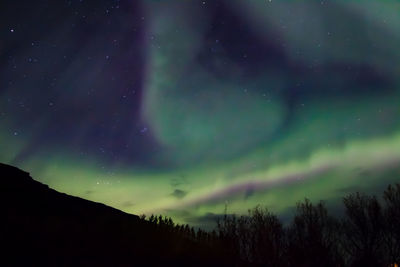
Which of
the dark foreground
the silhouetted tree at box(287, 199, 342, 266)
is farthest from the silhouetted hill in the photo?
the silhouetted tree at box(287, 199, 342, 266)

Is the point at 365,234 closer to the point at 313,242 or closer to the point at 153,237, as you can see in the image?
the point at 313,242

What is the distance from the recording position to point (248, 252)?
33000 millimetres

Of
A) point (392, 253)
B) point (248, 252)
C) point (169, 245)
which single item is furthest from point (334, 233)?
point (169, 245)

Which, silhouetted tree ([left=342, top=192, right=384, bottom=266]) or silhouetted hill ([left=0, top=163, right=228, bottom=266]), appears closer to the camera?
silhouetted hill ([left=0, top=163, right=228, bottom=266])

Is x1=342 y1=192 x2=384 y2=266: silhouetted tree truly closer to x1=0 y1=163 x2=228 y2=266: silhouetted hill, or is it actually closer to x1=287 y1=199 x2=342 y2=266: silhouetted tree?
x1=287 y1=199 x2=342 y2=266: silhouetted tree

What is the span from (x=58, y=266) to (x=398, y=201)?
120 feet

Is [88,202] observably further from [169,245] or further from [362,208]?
[362,208]

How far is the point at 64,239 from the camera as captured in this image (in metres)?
9.51

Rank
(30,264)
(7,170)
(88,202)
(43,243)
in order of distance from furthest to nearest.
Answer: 1. (88,202)
2. (7,170)
3. (43,243)
4. (30,264)

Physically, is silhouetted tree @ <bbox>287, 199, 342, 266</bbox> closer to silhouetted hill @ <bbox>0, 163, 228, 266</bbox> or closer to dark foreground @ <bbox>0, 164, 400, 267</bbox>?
dark foreground @ <bbox>0, 164, 400, 267</bbox>

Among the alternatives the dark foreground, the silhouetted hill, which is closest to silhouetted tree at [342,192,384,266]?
the dark foreground

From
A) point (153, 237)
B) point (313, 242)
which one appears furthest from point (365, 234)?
point (153, 237)

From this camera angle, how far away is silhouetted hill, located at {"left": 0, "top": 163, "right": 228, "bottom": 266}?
27.4 feet

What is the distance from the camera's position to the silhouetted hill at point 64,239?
A: 8.35m
